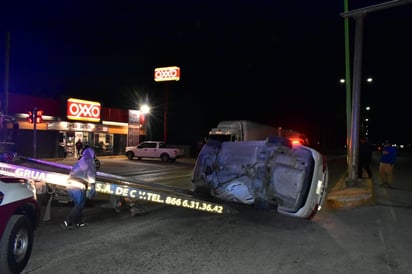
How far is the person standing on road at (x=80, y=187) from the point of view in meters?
7.04

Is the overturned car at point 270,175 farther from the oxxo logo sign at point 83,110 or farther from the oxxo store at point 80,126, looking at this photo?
the oxxo logo sign at point 83,110

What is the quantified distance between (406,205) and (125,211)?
7425mm

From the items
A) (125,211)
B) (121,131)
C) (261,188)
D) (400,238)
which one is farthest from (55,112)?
(400,238)

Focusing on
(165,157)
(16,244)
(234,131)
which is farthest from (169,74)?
(16,244)

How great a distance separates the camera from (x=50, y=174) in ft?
22.7

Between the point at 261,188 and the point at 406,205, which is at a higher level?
the point at 261,188

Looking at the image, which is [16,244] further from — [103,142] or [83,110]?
[103,142]

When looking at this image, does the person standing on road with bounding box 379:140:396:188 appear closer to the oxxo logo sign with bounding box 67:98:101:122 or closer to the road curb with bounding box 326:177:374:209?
the road curb with bounding box 326:177:374:209

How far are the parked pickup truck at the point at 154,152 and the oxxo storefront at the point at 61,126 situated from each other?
3.18m

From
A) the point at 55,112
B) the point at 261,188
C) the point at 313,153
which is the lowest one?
the point at 261,188

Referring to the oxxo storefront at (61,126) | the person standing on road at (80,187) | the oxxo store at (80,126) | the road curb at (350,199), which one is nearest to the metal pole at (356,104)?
the road curb at (350,199)

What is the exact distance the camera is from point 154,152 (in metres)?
29.8

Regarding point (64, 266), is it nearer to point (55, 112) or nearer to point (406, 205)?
point (406, 205)

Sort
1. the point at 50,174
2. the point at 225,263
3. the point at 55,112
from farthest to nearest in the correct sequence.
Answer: the point at 55,112 < the point at 50,174 < the point at 225,263
